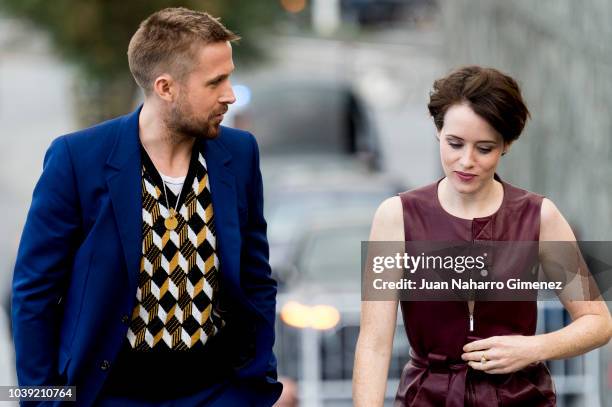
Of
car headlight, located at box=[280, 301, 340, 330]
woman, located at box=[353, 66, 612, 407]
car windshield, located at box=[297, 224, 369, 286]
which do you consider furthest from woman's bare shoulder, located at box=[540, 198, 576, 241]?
car windshield, located at box=[297, 224, 369, 286]

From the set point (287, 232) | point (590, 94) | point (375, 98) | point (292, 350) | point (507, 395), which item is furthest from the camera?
point (375, 98)

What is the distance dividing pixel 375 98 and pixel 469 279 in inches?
1415

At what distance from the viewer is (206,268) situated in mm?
4520

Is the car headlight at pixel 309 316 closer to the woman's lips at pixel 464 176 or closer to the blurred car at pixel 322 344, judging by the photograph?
the blurred car at pixel 322 344

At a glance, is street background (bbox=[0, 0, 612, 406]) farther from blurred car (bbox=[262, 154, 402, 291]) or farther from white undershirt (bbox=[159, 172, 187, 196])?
white undershirt (bbox=[159, 172, 187, 196])

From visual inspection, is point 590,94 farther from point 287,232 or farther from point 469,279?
point 469,279

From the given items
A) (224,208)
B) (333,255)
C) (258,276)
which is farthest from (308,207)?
(224,208)

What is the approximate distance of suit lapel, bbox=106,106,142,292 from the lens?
4406 millimetres

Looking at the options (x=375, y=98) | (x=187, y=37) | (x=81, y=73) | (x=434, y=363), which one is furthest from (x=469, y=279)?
(x=375, y=98)

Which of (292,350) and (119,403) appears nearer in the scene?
(119,403)

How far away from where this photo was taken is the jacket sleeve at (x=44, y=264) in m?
4.42

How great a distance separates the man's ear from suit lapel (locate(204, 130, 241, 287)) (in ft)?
0.75

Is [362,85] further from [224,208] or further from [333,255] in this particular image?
[224,208]

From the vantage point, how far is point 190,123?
4504 millimetres
